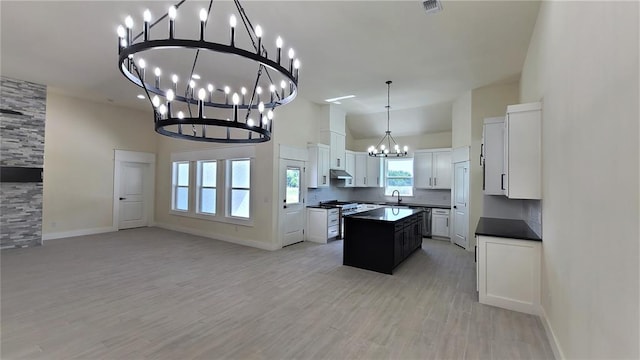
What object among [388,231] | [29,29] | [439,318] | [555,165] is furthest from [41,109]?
[555,165]

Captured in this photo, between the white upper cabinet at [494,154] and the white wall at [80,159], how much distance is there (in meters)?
8.96

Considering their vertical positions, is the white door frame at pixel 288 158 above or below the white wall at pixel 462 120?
below

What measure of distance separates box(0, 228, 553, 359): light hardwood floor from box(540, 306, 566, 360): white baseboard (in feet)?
0.19

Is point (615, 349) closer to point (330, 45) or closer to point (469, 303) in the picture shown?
point (469, 303)

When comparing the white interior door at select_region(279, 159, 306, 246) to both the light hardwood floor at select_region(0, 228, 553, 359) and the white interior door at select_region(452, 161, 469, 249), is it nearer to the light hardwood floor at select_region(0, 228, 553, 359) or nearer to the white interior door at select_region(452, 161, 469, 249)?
the light hardwood floor at select_region(0, 228, 553, 359)

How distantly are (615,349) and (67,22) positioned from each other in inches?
228

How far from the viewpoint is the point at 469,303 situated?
337 centimetres

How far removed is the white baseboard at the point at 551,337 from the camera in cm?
227

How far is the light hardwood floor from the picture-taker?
8.02 ft

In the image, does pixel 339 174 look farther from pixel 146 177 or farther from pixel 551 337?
pixel 146 177

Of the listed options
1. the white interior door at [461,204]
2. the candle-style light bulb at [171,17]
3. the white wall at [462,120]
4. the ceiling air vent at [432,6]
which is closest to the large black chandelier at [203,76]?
the candle-style light bulb at [171,17]

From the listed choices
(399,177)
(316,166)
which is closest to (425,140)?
(399,177)

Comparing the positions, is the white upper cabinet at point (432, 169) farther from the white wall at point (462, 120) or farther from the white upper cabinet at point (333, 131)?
the white upper cabinet at point (333, 131)

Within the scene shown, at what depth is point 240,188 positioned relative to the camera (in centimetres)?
657
